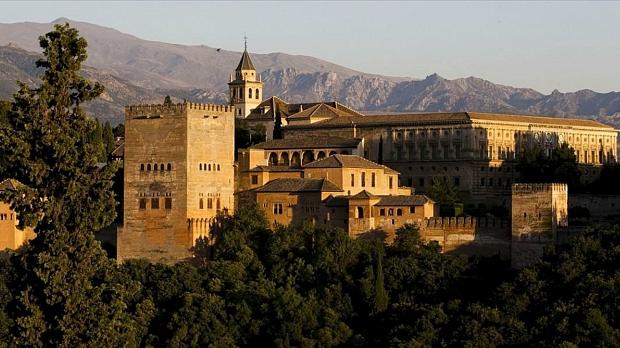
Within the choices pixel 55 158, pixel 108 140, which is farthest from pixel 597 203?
pixel 55 158

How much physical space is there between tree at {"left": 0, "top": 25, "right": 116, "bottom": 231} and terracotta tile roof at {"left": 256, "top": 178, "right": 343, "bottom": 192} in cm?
3527

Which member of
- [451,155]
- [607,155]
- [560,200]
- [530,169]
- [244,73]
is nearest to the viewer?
[560,200]

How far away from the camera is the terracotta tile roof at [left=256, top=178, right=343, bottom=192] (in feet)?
215

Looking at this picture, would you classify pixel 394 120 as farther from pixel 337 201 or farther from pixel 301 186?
pixel 337 201

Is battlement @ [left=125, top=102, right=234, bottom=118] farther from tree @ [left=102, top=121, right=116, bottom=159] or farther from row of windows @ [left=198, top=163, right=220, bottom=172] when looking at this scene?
tree @ [left=102, top=121, right=116, bottom=159]

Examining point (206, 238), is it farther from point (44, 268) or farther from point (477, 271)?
point (44, 268)

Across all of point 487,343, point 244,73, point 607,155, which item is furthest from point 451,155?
point 244,73

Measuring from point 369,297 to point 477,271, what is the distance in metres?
4.51

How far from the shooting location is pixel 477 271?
59625mm

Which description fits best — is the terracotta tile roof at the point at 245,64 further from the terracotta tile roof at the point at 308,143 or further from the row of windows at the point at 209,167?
the row of windows at the point at 209,167

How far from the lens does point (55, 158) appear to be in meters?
30.1

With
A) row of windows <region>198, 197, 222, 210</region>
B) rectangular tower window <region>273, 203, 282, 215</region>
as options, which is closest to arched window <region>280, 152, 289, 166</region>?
rectangular tower window <region>273, 203, 282, 215</region>

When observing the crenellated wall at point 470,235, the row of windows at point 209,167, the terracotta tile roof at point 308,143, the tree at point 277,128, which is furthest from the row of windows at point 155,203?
the tree at point 277,128

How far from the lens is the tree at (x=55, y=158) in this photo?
29.9m
